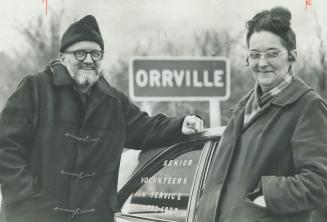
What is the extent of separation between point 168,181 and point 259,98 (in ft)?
2.36

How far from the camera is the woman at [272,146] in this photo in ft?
5.97

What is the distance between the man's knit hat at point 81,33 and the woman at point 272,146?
0.99 metres

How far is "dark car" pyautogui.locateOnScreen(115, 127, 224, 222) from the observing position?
2.37 metres

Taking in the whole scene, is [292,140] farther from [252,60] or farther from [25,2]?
[25,2]

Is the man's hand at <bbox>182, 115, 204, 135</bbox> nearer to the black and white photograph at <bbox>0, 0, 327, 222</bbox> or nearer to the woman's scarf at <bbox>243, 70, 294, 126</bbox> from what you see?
the black and white photograph at <bbox>0, 0, 327, 222</bbox>

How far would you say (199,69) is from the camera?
306 cm

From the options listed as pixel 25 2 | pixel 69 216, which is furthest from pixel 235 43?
pixel 69 216

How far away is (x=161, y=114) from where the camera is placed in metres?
2.86

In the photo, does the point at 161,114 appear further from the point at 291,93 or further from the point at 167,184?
the point at 291,93

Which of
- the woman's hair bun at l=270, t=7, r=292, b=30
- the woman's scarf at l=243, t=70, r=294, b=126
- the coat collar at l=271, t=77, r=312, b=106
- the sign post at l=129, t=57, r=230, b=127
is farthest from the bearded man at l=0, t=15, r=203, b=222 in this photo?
the woman's hair bun at l=270, t=7, r=292, b=30

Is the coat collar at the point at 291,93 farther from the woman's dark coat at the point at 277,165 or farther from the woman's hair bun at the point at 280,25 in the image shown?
the woman's hair bun at the point at 280,25

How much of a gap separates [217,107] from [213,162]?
0.87 meters

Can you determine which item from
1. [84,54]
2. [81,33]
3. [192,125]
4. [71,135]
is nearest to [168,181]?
[192,125]

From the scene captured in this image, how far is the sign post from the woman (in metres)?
0.89
